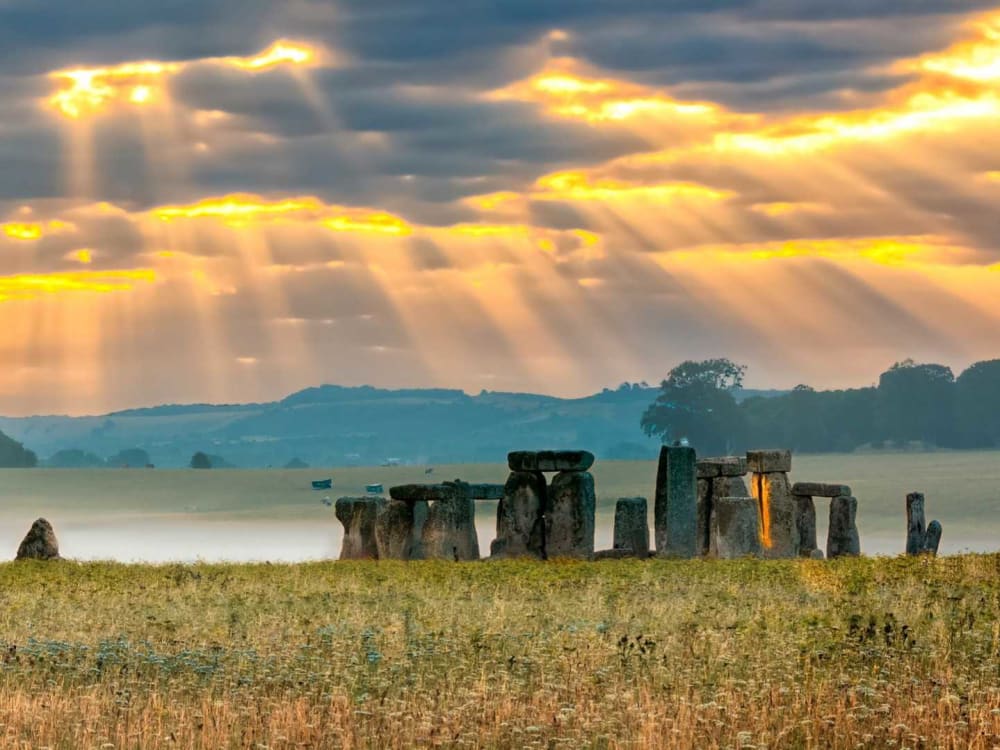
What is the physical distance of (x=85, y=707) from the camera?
19.5 metres

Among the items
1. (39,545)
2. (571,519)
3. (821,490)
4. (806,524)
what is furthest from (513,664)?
(806,524)

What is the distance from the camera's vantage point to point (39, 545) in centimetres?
4341

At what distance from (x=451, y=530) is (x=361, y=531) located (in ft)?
9.32

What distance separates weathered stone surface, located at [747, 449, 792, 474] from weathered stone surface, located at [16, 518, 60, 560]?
1846cm

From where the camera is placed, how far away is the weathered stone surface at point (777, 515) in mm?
46250

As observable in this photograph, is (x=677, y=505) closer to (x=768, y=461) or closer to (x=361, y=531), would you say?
(x=768, y=461)

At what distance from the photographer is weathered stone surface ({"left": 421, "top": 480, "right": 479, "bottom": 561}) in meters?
42.9

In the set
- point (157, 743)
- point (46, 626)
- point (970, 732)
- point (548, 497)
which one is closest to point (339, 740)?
point (157, 743)

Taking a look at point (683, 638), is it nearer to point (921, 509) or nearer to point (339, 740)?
point (339, 740)

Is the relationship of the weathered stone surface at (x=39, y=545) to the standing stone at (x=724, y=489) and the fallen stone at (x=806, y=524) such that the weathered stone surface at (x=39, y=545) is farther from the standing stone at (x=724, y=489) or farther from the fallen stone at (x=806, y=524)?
the fallen stone at (x=806, y=524)

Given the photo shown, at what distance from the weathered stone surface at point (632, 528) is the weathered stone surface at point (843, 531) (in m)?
7.61

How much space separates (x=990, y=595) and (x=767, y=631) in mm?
6457

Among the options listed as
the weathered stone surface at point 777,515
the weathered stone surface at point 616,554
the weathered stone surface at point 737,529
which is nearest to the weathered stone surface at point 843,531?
the weathered stone surface at point 777,515

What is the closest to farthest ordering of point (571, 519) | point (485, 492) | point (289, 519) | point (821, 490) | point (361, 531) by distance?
point (571, 519) < point (361, 531) < point (485, 492) < point (821, 490) < point (289, 519)
